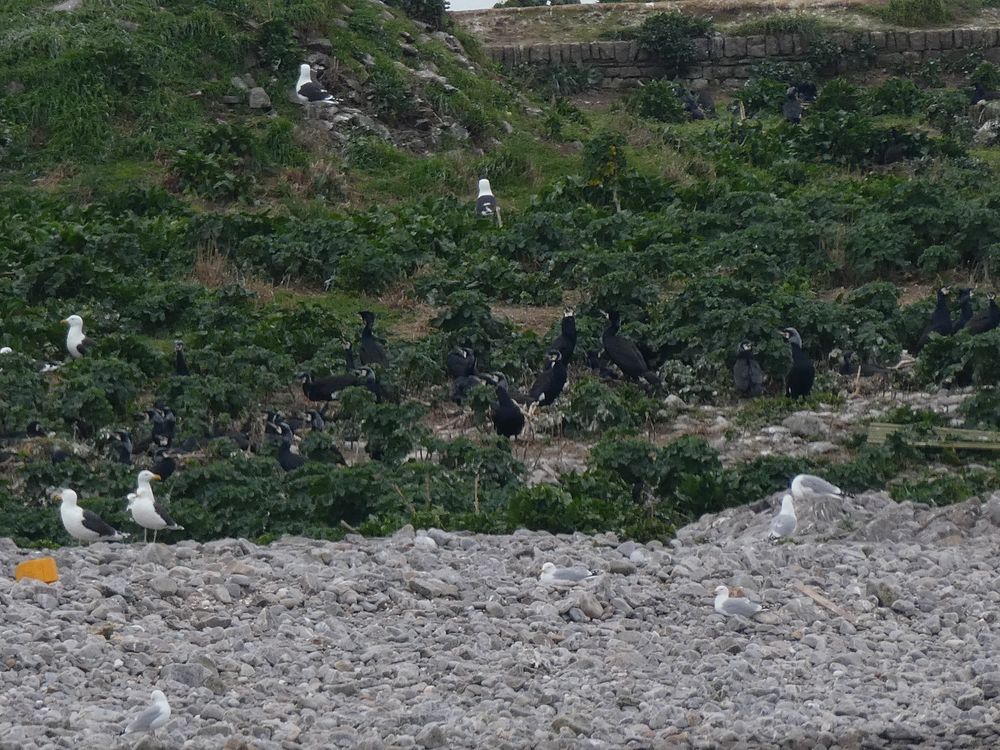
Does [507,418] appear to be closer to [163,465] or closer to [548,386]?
[548,386]

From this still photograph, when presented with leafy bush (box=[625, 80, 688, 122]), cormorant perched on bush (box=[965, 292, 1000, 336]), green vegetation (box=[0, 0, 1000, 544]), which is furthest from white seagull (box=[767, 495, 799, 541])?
leafy bush (box=[625, 80, 688, 122])

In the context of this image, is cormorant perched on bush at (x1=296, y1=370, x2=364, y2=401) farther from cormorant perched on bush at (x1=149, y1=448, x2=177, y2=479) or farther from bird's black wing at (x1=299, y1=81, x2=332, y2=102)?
bird's black wing at (x1=299, y1=81, x2=332, y2=102)

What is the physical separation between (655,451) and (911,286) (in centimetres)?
627

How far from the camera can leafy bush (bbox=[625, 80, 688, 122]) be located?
26.7m

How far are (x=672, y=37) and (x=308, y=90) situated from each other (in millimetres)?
8718

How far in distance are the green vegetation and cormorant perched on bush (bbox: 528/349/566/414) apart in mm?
241

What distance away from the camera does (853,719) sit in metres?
8.62

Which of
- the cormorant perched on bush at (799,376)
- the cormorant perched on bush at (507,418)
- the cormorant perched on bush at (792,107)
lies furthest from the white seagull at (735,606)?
the cormorant perched on bush at (792,107)

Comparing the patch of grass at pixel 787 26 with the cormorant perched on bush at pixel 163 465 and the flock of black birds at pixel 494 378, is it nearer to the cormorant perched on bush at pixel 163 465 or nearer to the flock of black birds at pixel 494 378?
the flock of black birds at pixel 494 378

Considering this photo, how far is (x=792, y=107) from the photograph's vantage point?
85.8 ft

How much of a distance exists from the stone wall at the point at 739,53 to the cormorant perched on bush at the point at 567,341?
1443cm

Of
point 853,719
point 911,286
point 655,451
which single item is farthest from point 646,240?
point 853,719

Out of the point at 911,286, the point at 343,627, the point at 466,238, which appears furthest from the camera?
the point at 466,238

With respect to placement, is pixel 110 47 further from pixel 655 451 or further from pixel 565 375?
pixel 655 451
